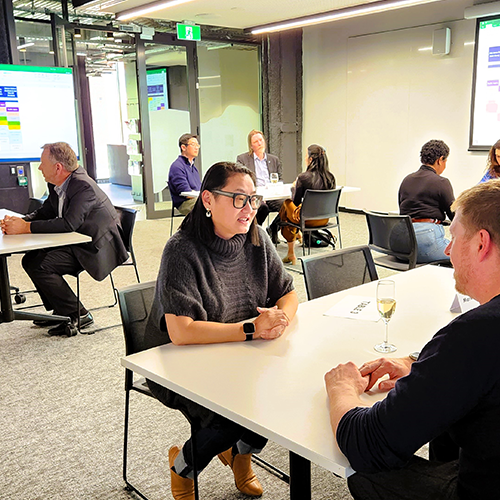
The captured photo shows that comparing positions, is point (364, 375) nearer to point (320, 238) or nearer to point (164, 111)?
point (320, 238)

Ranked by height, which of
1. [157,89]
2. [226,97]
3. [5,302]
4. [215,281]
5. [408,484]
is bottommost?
[5,302]

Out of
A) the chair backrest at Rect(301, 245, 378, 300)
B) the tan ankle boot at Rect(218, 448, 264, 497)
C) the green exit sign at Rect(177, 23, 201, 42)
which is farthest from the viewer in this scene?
the green exit sign at Rect(177, 23, 201, 42)

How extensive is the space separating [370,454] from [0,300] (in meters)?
3.54

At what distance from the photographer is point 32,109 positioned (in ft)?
20.7

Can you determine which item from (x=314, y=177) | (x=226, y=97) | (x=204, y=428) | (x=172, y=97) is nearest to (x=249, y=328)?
(x=204, y=428)

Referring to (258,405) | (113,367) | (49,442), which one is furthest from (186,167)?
(258,405)

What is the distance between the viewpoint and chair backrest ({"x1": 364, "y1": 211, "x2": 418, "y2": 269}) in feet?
12.8

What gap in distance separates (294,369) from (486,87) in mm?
6927

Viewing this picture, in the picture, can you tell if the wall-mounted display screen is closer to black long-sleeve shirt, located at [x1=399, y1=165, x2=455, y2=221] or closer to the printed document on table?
black long-sleeve shirt, located at [x1=399, y1=165, x2=455, y2=221]

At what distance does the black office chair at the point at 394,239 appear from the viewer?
3.92m

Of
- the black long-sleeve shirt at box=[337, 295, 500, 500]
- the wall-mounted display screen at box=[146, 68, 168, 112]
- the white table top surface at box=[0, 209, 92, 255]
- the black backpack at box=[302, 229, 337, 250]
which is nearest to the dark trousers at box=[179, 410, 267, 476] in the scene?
the black long-sleeve shirt at box=[337, 295, 500, 500]

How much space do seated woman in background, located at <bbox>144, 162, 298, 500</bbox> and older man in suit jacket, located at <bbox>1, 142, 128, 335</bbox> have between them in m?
2.13

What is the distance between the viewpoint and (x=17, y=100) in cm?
621

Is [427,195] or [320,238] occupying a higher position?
[427,195]
